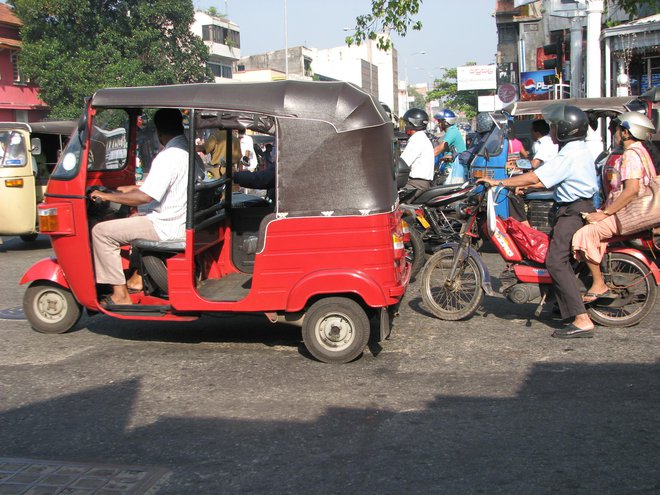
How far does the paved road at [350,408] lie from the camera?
381 cm

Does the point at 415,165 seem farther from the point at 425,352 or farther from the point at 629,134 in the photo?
the point at 425,352

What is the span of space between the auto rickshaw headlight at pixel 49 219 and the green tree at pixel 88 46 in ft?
108

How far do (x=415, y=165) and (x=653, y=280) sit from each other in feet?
13.1

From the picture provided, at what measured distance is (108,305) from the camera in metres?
6.21

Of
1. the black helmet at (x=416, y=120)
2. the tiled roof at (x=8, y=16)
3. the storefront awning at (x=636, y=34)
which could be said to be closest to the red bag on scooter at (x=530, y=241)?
the black helmet at (x=416, y=120)

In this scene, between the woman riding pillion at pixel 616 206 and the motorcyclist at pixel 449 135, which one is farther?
the motorcyclist at pixel 449 135

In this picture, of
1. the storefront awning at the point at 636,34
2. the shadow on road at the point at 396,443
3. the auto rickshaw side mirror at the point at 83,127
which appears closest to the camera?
the shadow on road at the point at 396,443

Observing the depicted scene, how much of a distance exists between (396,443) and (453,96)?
240 feet

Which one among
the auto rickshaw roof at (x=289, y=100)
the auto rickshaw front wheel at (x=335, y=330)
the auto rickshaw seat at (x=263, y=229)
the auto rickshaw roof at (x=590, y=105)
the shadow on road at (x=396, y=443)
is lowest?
the shadow on road at (x=396, y=443)

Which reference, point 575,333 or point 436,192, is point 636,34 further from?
point 575,333

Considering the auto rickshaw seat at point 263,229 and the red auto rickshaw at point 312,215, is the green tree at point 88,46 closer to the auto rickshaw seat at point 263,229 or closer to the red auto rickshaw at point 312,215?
the red auto rickshaw at point 312,215

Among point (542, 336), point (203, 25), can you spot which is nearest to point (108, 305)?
point (542, 336)

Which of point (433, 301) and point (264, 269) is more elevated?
point (264, 269)

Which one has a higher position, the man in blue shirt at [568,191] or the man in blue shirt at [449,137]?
the man in blue shirt at [449,137]
